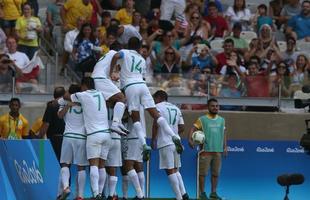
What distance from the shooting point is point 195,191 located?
22969 mm

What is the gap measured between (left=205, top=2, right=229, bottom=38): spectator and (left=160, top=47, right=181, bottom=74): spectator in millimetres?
2253

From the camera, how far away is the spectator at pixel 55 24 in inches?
989

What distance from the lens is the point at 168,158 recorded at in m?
19.9

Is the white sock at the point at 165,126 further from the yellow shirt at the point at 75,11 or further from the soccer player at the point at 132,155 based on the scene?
the yellow shirt at the point at 75,11

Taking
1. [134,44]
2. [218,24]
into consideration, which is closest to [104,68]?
[134,44]

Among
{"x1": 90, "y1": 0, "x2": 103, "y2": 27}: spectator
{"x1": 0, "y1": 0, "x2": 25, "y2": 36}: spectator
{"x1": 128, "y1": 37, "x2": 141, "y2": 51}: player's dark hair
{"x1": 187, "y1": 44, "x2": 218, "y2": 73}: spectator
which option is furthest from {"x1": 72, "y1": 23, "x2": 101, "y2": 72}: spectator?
{"x1": 128, "y1": 37, "x2": 141, "y2": 51}: player's dark hair

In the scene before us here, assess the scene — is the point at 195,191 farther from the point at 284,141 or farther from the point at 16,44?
the point at 16,44

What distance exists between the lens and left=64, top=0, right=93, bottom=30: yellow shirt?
84.0 ft

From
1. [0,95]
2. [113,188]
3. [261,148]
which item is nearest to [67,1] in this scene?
[0,95]

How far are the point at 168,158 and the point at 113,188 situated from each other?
1.73m

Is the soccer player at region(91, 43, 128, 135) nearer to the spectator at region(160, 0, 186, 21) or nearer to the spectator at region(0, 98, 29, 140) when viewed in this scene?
the spectator at region(0, 98, 29, 140)

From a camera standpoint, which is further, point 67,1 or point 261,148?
point 67,1

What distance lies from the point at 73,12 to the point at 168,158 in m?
6.89

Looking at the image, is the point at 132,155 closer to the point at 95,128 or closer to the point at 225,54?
the point at 95,128
